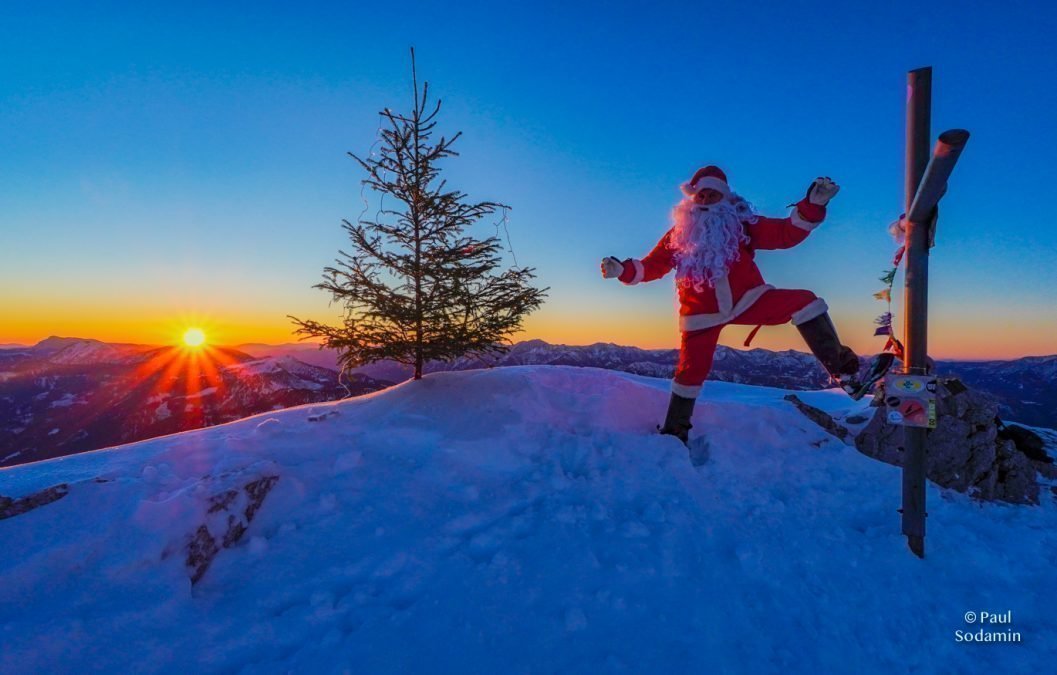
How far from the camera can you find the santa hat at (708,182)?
482 centimetres

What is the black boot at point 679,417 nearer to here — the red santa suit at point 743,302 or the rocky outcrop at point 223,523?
the red santa suit at point 743,302

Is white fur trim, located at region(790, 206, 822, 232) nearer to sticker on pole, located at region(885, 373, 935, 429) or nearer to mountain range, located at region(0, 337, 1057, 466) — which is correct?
sticker on pole, located at region(885, 373, 935, 429)

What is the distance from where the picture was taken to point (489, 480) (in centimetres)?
398

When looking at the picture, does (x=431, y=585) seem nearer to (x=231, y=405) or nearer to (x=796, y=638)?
(x=796, y=638)

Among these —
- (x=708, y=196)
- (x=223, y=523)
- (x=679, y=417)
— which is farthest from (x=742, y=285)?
(x=223, y=523)

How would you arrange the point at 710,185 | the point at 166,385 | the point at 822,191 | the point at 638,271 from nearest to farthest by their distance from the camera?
1. the point at 822,191
2. the point at 710,185
3. the point at 638,271
4. the point at 166,385

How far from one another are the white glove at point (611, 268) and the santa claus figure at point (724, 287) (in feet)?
2.03

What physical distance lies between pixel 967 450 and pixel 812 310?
2.75 metres

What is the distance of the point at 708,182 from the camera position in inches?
190

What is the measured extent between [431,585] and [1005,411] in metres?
7.45

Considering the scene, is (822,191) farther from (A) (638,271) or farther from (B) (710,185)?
(A) (638,271)

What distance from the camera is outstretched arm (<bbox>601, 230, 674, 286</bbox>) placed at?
514cm

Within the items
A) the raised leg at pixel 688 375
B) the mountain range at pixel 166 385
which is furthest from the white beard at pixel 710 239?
the mountain range at pixel 166 385

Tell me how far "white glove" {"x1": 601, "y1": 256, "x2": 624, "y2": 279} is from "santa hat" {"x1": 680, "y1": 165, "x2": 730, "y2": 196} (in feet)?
3.49
